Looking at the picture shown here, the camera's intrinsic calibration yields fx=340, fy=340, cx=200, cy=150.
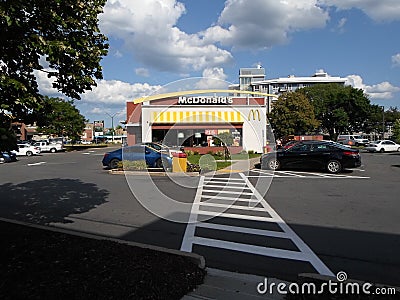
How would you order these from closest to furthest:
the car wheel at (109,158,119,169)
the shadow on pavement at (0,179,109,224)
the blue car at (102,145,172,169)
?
the shadow on pavement at (0,179,109,224) < the blue car at (102,145,172,169) < the car wheel at (109,158,119,169)

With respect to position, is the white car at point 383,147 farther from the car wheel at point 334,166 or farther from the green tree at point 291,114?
the car wheel at point 334,166

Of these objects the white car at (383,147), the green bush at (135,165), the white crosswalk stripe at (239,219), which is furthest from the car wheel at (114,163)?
the white car at (383,147)

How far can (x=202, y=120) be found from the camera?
32875 mm

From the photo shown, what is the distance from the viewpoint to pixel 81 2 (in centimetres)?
464

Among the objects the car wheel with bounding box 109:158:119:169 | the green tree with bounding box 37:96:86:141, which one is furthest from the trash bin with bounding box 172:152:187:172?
the green tree with bounding box 37:96:86:141

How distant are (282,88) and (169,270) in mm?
116712

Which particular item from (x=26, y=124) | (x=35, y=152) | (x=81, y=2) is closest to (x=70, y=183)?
(x=26, y=124)

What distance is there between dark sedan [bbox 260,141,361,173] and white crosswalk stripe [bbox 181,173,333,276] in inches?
203

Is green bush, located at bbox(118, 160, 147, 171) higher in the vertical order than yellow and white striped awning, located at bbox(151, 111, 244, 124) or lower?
lower

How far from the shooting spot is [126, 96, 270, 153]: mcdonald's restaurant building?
32875mm

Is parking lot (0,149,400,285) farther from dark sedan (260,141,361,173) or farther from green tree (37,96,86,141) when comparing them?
green tree (37,96,86,141)

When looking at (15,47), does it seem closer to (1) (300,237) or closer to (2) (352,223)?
(1) (300,237)

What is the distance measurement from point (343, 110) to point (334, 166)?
53.7 meters

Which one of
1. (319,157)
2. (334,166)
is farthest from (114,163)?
(334,166)
